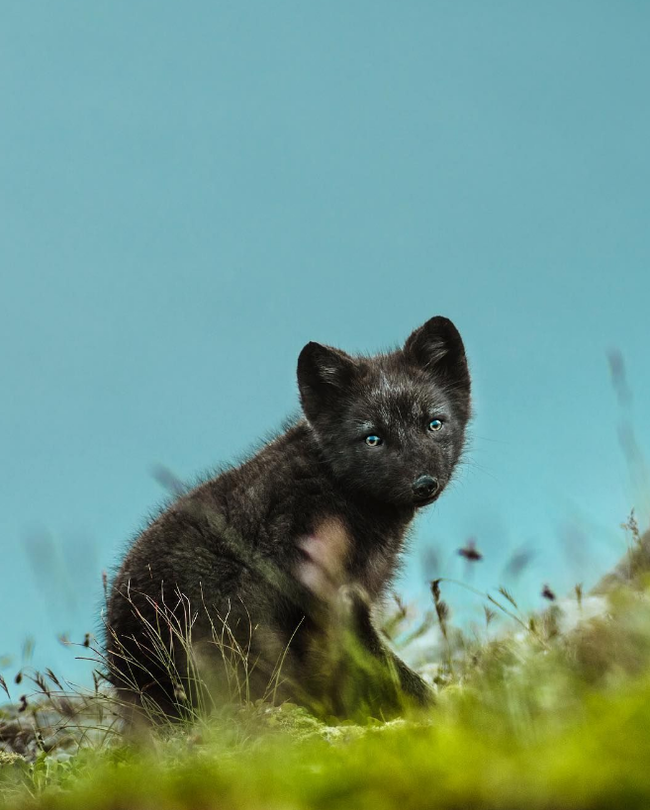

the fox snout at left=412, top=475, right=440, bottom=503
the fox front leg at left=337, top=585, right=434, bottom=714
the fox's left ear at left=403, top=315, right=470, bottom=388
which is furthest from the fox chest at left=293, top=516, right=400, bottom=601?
the fox's left ear at left=403, top=315, right=470, bottom=388

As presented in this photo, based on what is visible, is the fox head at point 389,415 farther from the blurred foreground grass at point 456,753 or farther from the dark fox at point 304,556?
the blurred foreground grass at point 456,753

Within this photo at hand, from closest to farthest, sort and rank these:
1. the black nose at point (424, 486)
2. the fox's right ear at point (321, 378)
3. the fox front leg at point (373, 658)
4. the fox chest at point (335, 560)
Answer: the fox front leg at point (373, 658), the fox chest at point (335, 560), the black nose at point (424, 486), the fox's right ear at point (321, 378)

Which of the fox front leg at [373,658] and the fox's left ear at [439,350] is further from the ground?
the fox's left ear at [439,350]

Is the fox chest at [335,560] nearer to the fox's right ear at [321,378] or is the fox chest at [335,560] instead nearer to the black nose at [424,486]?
the black nose at [424,486]

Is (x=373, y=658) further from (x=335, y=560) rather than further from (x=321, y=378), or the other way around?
(x=321, y=378)

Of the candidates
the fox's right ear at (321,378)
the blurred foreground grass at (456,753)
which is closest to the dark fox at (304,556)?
the fox's right ear at (321,378)

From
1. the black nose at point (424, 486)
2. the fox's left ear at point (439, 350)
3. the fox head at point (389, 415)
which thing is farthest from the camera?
the fox's left ear at point (439, 350)

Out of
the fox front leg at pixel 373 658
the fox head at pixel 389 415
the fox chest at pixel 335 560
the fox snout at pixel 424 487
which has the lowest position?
the fox front leg at pixel 373 658

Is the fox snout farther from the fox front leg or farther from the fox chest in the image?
the fox front leg

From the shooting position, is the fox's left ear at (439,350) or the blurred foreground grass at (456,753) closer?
the blurred foreground grass at (456,753)
